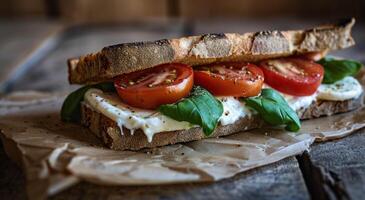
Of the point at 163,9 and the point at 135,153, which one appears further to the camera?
the point at 163,9

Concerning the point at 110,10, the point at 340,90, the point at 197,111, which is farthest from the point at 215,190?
the point at 110,10

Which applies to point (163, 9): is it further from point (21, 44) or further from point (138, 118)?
point (138, 118)

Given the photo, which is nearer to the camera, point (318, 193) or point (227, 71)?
point (318, 193)

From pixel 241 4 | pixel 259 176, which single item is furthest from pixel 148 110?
pixel 241 4

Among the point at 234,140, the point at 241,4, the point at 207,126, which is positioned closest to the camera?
the point at 207,126

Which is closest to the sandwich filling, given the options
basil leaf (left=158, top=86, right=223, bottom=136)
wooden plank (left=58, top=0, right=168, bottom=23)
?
basil leaf (left=158, top=86, right=223, bottom=136)

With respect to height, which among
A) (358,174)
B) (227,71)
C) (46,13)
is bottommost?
(46,13)

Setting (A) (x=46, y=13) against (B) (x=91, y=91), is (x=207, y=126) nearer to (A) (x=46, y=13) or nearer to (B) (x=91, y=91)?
(B) (x=91, y=91)

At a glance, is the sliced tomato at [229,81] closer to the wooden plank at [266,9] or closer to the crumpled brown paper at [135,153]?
the crumpled brown paper at [135,153]
